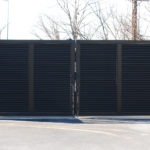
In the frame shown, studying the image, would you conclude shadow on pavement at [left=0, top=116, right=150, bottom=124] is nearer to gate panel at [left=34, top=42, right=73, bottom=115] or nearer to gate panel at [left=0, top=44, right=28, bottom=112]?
gate panel at [left=34, top=42, right=73, bottom=115]

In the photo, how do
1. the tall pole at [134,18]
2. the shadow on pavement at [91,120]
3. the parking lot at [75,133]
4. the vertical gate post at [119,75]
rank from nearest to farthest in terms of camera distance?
the parking lot at [75,133] → the shadow on pavement at [91,120] → the vertical gate post at [119,75] → the tall pole at [134,18]

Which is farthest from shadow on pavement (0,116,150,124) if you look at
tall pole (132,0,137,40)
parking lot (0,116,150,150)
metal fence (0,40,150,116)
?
tall pole (132,0,137,40)

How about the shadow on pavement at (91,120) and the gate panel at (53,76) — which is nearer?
the shadow on pavement at (91,120)

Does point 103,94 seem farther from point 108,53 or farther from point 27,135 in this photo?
point 27,135

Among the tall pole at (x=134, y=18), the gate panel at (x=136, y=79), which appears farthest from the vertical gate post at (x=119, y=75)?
the tall pole at (x=134, y=18)

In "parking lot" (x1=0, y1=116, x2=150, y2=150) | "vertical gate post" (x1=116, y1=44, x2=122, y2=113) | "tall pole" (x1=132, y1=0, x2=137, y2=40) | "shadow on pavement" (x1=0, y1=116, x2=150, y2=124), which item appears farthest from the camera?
"tall pole" (x1=132, y1=0, x2=137, y2=40)

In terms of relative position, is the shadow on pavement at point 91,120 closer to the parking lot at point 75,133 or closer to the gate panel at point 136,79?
the parking lot at point 75,133

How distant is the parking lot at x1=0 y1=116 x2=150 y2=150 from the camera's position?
20.0 feet

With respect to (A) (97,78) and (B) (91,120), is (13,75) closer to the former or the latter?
(A) (97,78)

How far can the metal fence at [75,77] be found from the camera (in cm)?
952

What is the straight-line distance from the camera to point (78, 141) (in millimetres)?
6480

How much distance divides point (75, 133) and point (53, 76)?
9.08 ft

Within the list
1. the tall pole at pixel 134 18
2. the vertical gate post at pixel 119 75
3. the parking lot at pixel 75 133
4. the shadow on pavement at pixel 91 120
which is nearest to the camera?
the parking lot at pixel 75 133

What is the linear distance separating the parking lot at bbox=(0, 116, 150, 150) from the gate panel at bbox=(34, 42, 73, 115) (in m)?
0.59
